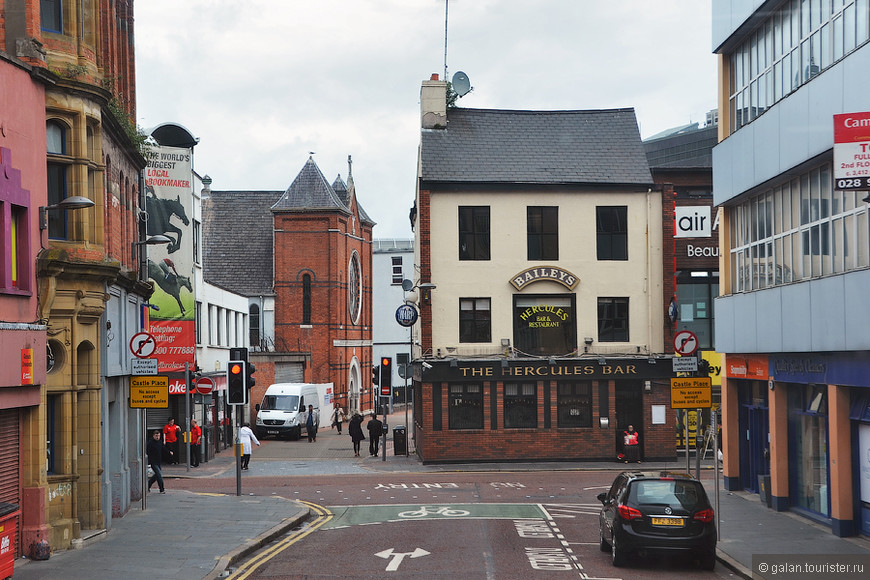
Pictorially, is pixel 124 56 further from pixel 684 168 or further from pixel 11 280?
pixel 684 168

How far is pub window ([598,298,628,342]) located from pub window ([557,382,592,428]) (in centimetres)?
196

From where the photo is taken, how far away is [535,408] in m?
35.9

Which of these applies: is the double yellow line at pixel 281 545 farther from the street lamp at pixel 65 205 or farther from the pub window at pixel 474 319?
the pub window at pixel 474 319

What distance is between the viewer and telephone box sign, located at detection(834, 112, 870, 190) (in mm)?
15719

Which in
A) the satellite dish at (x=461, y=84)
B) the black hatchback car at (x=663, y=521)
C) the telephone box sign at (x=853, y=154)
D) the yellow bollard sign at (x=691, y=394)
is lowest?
the black hatchback car at (x=663, y=521)

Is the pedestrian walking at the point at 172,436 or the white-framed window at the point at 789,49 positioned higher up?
the white-framed window at the point at 789,49

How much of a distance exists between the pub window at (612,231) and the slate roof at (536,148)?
1.04 meters

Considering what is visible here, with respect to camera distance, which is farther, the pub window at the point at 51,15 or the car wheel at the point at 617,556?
the pub window at the point at 51,15

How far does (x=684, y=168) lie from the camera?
37281mm

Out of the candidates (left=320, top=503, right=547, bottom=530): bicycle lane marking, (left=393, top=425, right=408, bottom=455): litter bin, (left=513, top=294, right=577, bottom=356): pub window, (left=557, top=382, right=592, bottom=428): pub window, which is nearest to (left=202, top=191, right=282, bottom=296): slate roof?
(left=393, top=425, right=408, bottom=455): litter bin

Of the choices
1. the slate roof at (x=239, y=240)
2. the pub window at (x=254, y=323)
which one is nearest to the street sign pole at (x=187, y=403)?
the pub window at (x=254, y=323)

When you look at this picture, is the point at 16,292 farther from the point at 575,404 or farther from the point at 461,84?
the point at 461,84

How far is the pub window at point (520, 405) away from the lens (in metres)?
35.8

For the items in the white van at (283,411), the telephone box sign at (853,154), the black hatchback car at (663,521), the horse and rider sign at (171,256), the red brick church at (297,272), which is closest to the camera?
the black hatchback car at (663,521)
